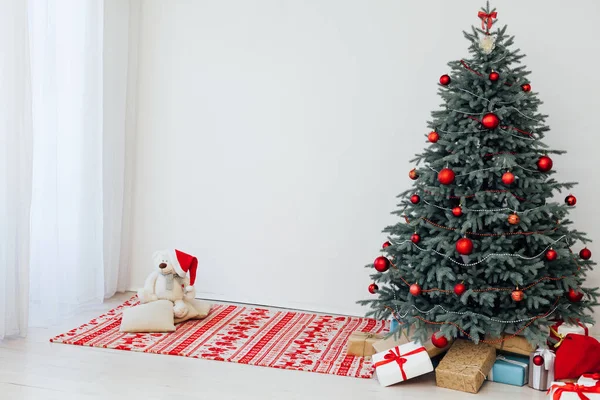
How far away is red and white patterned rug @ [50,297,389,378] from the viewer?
3092 mm

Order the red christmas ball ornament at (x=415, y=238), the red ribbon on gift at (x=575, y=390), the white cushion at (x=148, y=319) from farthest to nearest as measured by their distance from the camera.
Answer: the white cushion at (x=148, y=319), the red christmas ball ornament at (x=415, y=238), the red ribbon on gift at (x=575, y=390)

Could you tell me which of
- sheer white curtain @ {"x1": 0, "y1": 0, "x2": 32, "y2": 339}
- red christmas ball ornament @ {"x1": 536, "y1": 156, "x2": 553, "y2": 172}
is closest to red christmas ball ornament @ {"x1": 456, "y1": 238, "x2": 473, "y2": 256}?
red christmas ball ornament @ {"x1": 536, "y1": 156, "x2": 553, "y2": 172}

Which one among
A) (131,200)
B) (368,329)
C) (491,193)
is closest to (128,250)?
(131,200)

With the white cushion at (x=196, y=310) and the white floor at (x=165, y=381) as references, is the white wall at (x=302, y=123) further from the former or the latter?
the white floor at (x=165, y=381)

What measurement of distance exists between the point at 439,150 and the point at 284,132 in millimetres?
1317

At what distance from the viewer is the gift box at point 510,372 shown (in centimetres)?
288

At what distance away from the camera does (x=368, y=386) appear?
2.80 meters

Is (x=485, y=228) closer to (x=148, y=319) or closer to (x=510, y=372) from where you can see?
(x=510, y=372)

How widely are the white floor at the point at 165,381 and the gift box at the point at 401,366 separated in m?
0.05

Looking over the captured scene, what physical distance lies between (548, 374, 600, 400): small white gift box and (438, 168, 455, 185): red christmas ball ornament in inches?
37.9

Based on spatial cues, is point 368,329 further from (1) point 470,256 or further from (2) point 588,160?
(2) point 588,160

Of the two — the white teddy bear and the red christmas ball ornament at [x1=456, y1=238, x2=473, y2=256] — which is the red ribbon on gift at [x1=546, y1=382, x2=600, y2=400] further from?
the white teddy bear

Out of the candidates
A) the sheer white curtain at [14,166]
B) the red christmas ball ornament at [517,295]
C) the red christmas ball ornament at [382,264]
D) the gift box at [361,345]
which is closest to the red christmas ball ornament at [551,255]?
the red christmas ball ornament at [517,295]

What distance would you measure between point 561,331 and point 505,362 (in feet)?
0.97
